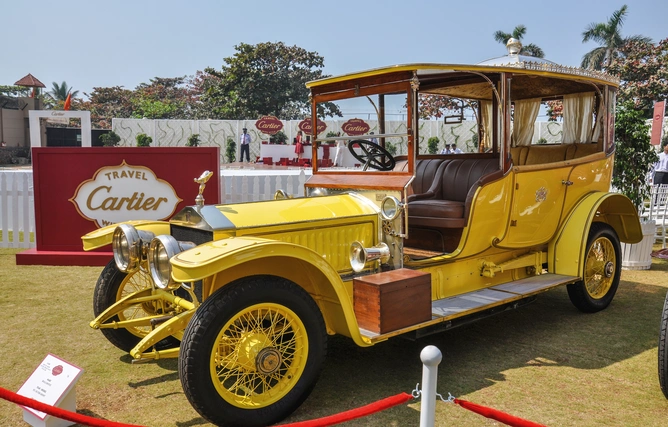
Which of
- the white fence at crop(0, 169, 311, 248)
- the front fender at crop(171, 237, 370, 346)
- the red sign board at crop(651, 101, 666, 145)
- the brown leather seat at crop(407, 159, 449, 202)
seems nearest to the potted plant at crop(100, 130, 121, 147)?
the white fence at crop(0, 169, 311, 248)

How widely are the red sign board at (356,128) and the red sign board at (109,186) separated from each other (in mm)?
2826

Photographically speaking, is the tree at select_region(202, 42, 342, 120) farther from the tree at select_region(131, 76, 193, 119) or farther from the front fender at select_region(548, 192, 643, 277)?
the front fender at select_region(548, 192, 643, 277)

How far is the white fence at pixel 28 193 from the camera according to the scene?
7.80m

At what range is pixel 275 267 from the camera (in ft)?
10.7

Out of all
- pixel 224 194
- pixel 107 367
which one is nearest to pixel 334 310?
pixel 107 367

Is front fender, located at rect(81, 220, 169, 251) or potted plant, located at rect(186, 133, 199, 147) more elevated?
potted plant, located at rect(186, 133, 199, 147)

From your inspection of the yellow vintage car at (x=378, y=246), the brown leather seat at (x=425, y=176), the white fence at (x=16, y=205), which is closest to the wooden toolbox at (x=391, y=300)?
the yellow vintage car at (x=378, y=246)

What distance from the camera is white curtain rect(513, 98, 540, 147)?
5.47m

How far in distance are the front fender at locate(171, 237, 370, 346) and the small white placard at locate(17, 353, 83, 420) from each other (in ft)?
2.62

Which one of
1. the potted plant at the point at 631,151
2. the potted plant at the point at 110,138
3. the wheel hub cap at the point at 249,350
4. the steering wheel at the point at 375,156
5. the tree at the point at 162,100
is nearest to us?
the wheel hub cap at the point at 249,350

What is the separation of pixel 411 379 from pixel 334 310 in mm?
726

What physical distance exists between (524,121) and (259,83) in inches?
1336

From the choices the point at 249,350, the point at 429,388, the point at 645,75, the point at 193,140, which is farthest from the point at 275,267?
the point at 645,75

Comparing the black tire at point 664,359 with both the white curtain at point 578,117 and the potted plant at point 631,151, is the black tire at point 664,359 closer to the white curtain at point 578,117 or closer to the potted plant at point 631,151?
the white curtain at point 578,117
